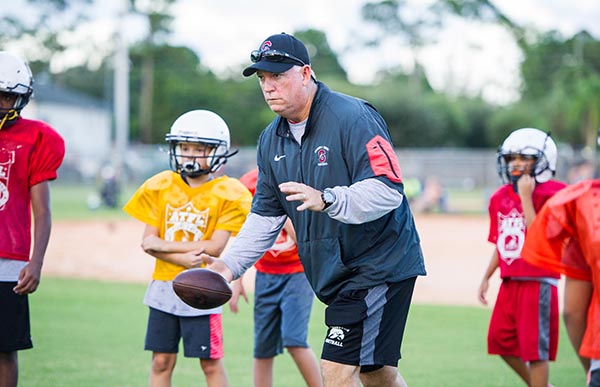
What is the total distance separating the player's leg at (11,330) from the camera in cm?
529

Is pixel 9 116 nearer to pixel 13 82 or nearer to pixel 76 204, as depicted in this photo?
pixel 13 82

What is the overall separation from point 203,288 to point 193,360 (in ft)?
12.7

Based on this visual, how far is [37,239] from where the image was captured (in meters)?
5.33

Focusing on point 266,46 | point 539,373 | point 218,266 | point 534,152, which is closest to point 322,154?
point 266,46

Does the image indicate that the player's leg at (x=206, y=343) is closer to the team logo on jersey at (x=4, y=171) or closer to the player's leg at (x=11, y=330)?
the player's leg at (x=11, y=330)

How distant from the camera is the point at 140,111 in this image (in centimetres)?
6844

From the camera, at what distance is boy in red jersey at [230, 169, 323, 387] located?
255 inches

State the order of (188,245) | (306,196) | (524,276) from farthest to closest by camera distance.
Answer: (524,276) → (188,245) → (306,196)

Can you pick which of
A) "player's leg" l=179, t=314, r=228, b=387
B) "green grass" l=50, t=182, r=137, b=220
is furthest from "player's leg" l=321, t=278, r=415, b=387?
"green grass" l=50, t=182, r=137, b=220

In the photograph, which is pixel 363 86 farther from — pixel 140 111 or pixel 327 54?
pixel 140 111

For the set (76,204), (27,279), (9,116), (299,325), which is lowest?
(76,204)

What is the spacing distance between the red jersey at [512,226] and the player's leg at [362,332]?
202 centimetres

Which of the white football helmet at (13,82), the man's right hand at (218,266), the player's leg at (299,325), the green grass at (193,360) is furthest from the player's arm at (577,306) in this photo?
the green grass at (193,360)

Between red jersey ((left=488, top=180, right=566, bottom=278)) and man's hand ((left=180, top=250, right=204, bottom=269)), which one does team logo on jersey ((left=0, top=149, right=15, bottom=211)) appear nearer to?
man's hand ((left=180, top=250, right=204, bottom=269))
